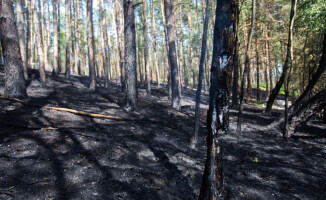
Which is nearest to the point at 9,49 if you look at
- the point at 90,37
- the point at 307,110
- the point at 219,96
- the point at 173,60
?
the point at 90,37

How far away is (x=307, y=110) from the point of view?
28.1ft

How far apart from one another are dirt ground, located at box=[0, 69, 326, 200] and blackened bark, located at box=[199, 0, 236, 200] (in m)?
1.13

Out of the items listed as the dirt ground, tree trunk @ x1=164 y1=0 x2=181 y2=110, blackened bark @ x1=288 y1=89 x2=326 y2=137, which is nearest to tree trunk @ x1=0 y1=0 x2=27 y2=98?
the dirt ground

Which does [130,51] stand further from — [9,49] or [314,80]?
[314,80]

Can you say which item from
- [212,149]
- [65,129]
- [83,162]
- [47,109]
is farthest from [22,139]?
[212,149]

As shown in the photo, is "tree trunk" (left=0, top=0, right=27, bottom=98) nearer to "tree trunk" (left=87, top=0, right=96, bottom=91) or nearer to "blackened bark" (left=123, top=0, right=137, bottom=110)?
"blackened bark" (left=123, top=0, right=137, bottom=110)

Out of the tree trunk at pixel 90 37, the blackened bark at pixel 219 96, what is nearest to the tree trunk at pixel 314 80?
the blackened bark at pixel 219 96

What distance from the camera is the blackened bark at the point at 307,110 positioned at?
8264mm

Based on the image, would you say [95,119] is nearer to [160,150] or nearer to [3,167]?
[160,150]

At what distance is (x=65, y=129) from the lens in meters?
6.21

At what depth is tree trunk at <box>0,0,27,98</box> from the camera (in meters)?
7.73

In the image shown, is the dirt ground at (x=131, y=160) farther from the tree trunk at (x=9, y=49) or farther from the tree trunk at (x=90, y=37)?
the tree trunk at (x=90, y=37)

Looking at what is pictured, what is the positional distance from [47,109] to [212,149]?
21.6 ft

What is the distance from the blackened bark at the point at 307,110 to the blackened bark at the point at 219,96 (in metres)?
7.09
